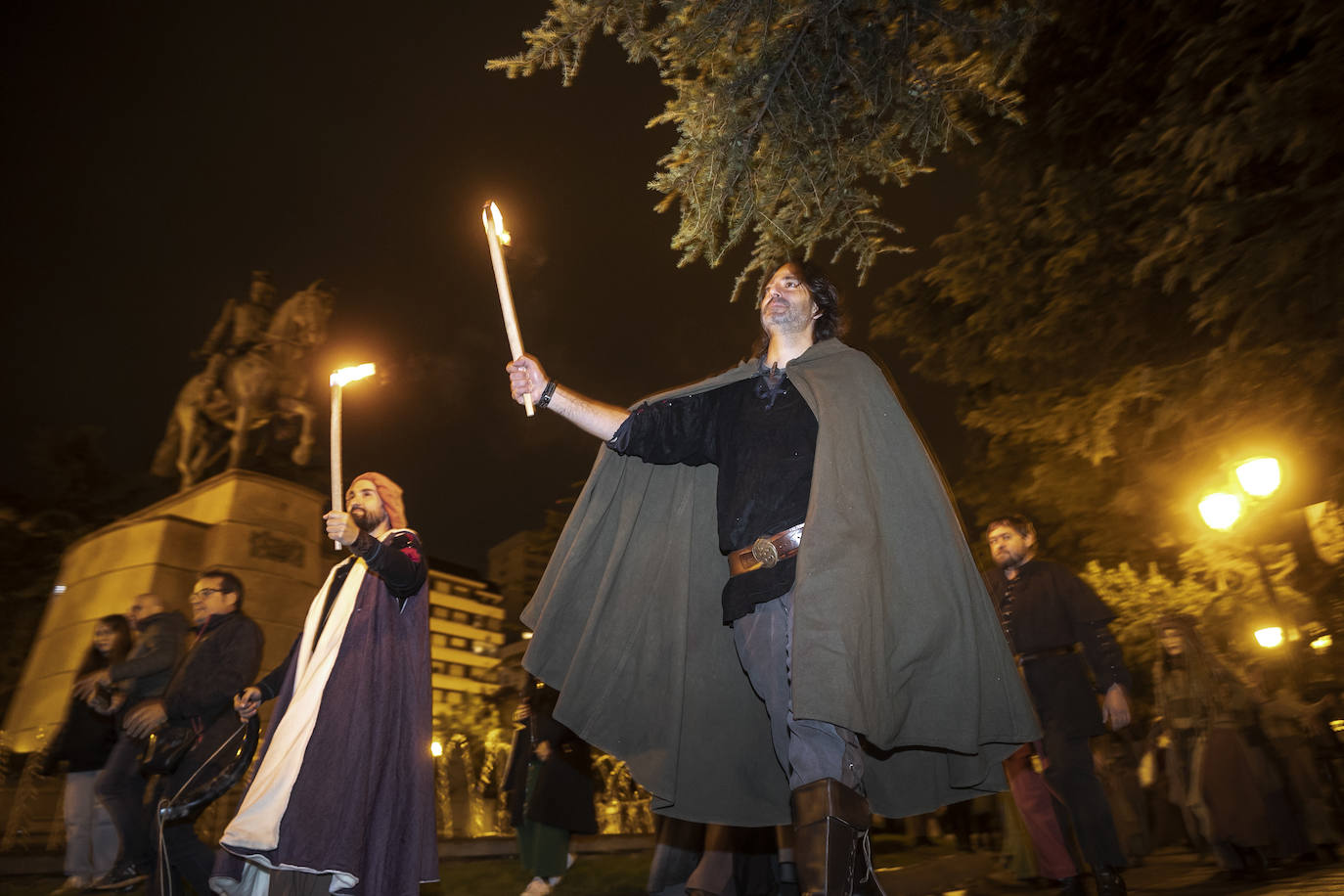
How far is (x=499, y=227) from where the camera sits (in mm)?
3592

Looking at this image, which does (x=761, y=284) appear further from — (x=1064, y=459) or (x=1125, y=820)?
(x=1064, y=459)

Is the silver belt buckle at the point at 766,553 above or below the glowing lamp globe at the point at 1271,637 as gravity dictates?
below

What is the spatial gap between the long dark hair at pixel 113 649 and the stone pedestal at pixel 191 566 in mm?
3822

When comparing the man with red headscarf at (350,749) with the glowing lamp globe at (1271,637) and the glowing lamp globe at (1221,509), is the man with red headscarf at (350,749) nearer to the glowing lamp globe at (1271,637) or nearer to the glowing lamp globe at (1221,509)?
the glowing lamp globe at (1221,509)

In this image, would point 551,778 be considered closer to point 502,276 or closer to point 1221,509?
point 502,276

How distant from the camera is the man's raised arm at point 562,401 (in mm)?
3641

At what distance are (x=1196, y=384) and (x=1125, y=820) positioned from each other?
13.8 feet

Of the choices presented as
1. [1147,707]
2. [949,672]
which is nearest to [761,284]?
[949,672]

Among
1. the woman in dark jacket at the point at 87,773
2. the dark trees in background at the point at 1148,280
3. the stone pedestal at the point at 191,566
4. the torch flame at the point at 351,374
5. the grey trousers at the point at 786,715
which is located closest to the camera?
the grey trousers at the point at 786,715

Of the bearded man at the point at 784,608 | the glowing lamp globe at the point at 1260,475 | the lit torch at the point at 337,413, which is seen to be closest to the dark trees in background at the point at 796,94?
the bearded man at the point at 784,608

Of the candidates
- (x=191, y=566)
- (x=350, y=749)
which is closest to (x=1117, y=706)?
(x=350, y=749)

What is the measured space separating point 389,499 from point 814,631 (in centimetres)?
292

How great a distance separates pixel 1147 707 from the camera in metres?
14.7

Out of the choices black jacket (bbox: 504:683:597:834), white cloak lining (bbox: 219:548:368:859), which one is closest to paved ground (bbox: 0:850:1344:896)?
black jacket (bbox: 504:683:597:834)
